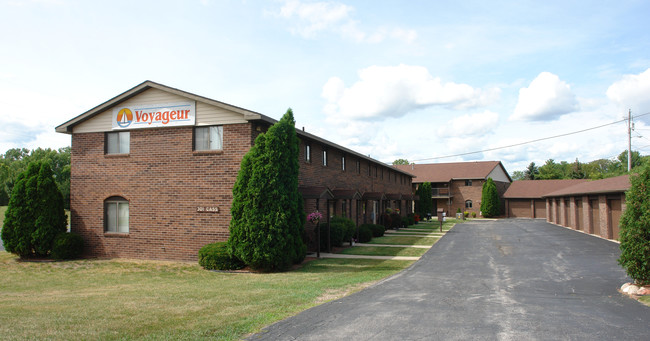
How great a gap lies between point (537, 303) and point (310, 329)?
4.88 metres

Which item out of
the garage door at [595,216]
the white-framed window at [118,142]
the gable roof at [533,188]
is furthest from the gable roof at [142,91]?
the gable roof at [533,188]

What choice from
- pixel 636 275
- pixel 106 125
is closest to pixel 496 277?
pixel 636 275

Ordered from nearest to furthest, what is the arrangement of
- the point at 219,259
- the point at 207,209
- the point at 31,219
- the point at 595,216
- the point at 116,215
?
the point at 219,259
the point at 207,209
the point at 31,219
the point at 116,215
the point at 595,216

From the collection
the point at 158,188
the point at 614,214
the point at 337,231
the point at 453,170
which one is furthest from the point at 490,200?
the point at 158,188

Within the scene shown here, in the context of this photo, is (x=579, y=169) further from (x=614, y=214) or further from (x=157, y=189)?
(x=157, y=189)

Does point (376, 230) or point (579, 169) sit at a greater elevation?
point (579, 169)

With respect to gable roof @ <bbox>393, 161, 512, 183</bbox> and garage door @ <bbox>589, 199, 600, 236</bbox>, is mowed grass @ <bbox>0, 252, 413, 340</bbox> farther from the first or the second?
gable roof @ <bbox>393, 161, 512, 183</bbox>

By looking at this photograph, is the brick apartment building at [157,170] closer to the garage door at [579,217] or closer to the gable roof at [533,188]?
the garage door at [579,217]

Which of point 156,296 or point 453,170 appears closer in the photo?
point 156,296

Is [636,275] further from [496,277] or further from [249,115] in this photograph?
[249,115]

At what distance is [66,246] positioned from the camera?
1680 cm

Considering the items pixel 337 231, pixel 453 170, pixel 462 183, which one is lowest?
pixel 337 231

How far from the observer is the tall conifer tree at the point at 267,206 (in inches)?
532

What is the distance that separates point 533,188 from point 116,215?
2118 inches
